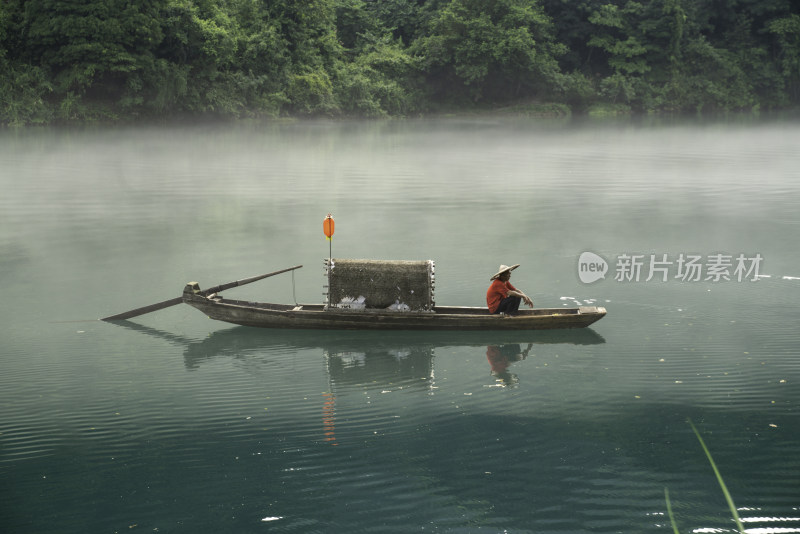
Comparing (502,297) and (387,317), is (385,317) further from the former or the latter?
(502,297)

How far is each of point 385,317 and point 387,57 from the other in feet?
155

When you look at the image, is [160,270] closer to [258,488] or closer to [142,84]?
[258,488]

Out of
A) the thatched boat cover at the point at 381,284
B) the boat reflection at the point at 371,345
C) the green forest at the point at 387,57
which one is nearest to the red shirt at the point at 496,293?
the boat reflection at the point at 371,345

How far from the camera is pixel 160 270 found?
13734 mm

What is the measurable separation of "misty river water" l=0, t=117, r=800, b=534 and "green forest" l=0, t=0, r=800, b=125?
76.3 ft

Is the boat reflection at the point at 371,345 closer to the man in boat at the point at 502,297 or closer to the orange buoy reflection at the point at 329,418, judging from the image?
the man in boat at the point at 502,297

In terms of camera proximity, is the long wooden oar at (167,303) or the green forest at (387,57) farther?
the green forest at (387,57)

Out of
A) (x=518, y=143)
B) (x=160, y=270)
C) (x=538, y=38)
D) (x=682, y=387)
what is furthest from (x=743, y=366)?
(x=538, y=38)

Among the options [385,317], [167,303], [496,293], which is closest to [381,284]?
[385,317]

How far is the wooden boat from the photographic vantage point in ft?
32.8

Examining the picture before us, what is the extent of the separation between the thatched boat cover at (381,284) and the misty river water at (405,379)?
44cm

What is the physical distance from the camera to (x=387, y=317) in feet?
33.2

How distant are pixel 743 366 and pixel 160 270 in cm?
868

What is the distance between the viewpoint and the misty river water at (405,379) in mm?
6250
